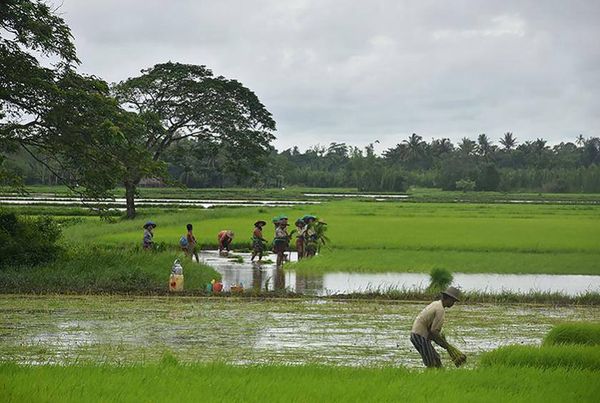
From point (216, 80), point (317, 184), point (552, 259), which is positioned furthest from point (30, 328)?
point (317, 184)

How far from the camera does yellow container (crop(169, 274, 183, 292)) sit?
18156 millimetres

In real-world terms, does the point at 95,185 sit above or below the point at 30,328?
above

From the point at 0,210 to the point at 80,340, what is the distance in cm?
861

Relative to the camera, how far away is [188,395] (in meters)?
8.14

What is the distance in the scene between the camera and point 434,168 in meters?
121

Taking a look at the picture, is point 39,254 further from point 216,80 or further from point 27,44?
point 216,80

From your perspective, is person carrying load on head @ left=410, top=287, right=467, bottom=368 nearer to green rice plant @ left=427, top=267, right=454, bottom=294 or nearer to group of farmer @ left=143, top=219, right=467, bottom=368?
group of farmer @ left=143, top=219, right=467, bottom=368

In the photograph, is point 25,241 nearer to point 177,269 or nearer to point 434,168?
point 177,269

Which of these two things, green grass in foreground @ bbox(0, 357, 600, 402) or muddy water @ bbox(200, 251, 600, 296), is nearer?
green grass in foreground @ bbox(0, 357, 600, 402)

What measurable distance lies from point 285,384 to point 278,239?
15.9 m

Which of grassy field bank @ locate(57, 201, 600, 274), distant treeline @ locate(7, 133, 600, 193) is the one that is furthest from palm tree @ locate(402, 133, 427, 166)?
grassy field bank @ locate(57, 201, 600, 274)

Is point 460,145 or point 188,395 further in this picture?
point 460,145

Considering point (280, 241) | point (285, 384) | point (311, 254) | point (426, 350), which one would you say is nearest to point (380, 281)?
point (280, 241)

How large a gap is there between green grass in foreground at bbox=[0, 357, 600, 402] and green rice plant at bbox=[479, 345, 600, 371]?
0.42 m
